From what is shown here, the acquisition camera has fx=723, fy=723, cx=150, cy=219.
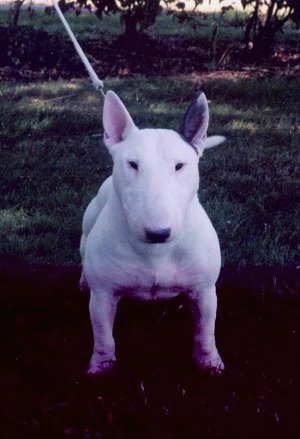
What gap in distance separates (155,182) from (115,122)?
0.39 meters

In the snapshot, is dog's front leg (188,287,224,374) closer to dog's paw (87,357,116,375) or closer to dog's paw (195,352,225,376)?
dog's paw (195,352,225,376)

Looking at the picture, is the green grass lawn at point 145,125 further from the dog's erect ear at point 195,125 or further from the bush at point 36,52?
the dog's erect ear at point 195,125

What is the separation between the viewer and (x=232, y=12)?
9.80 meters

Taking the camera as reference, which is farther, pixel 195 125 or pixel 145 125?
pixel 145 125

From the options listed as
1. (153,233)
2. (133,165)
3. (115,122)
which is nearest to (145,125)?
(115,122)

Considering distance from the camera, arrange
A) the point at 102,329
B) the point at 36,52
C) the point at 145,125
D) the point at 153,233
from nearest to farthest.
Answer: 1. the point at 153,233
2. the point at 102,329
3. the point at 145,125
4. the point at 36,52

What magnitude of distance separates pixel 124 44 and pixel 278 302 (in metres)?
4.99

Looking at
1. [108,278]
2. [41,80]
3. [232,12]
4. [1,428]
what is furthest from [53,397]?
[232,12]

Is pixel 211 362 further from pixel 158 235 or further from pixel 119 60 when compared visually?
pixel 119 60

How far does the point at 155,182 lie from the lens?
2.22 metres

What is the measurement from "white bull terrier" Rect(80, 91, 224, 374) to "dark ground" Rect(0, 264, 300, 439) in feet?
0.42

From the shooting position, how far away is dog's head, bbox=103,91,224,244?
2164 mm

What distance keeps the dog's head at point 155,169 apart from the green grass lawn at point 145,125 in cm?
124

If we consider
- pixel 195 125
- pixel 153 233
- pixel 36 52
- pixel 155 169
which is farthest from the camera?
pixel 36 52
